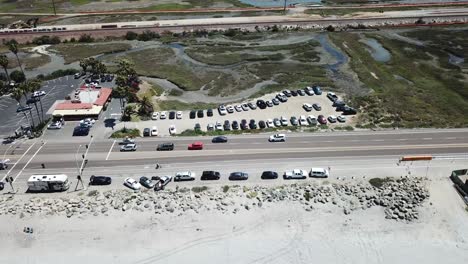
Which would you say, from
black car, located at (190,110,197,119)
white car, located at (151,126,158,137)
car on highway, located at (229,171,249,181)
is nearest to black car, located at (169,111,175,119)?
black car, located at (190,110,197,119)

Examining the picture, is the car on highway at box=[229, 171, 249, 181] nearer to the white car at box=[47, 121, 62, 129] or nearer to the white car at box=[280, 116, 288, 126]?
the white car at box=[280, 116, 288, 126]

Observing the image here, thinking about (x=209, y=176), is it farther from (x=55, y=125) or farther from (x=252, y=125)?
(x=55, y=125)

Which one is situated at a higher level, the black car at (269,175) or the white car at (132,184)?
the black car at (269,175)

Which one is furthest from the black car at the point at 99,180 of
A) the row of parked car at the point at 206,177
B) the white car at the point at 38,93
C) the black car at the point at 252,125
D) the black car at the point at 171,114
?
the white car at the point at 38,93

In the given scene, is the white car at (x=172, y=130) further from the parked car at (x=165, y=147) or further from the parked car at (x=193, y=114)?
the parked car at (x=193, y=114)

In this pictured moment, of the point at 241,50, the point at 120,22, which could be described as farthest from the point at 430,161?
the point at 120,22

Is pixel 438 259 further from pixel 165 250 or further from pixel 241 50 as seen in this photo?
pixel 241 50
